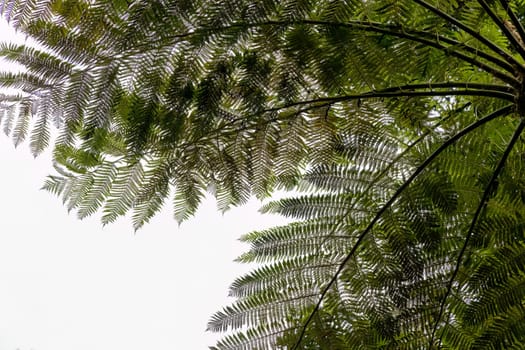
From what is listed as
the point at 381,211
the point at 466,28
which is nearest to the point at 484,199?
the point at 381,211

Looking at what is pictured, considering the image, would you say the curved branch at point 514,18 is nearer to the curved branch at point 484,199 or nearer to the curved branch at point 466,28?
the curved branch at point 466,28

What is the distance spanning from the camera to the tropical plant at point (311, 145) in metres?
1.05

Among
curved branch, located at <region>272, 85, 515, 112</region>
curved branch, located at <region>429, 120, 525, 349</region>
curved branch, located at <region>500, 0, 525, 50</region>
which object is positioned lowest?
curved branch, located at <region>429, 120, 525, 349</region>

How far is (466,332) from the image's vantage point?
3.97 feet

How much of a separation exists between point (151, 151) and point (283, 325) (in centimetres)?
58

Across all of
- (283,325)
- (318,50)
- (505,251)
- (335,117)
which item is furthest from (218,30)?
(505,251)

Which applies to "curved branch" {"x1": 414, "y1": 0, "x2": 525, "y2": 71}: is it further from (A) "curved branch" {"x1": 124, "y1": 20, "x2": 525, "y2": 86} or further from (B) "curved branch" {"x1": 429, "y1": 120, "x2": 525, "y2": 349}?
(B) "curved branch" {"x1": 429, "y1": 120, "x2": 525, "y2": 349}

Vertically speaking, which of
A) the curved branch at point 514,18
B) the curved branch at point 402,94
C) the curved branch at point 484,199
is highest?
the curved branch at point 514,18

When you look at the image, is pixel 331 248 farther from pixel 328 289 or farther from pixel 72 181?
pixel 72 181

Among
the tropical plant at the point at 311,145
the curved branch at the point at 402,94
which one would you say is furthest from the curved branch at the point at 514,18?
the curved branch at the point at 402,94

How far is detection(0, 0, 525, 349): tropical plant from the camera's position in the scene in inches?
41.3

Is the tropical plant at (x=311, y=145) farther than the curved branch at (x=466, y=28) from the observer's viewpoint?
Yes

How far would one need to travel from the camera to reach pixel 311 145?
1239 mm

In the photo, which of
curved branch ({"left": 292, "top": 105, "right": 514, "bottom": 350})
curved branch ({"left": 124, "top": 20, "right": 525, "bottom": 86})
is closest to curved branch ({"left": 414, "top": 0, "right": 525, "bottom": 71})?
curved branch ({"left": 124, "top": 20, "right": 525, "bottom": 86})
